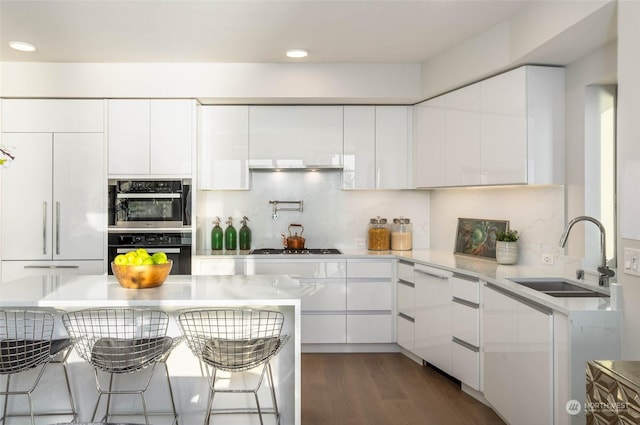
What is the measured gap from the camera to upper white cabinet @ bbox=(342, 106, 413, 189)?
4645 millimetres

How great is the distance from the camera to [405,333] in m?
4.26

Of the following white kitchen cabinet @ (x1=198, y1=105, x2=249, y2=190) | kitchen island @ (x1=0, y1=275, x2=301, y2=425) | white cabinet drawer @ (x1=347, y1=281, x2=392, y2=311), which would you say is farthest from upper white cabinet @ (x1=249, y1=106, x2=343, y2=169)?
kitchen island @ (x1=0, y1=275, x2=301, y2=425)

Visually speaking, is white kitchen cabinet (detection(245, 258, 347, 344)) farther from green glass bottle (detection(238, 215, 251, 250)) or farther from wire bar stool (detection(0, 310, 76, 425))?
wire bar stool (detection(0, 310, 76, 425))

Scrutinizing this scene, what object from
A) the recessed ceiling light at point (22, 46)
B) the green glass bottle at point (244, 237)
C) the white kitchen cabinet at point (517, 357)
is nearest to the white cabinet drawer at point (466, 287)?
the white kitchen cabinet at point (517, 357)

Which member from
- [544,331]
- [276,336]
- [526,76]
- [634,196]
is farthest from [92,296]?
[526,76]

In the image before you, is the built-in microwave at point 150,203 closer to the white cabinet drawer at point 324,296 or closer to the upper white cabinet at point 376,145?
the white cabinet drawer at point 324,296

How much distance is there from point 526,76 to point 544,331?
1.69 metres

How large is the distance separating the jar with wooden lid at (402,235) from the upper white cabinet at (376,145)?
0.39 metres

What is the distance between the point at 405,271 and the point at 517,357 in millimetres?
1612

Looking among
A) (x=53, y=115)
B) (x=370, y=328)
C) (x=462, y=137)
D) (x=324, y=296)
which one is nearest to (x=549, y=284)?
(x=462, y=137)

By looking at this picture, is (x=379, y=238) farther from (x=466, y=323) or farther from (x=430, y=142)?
(x=466, y=323)

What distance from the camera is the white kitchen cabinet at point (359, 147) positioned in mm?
4641

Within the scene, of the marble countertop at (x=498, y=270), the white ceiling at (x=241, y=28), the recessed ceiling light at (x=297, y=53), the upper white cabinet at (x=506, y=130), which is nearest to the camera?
the marble countertop at (x=498, y=270)

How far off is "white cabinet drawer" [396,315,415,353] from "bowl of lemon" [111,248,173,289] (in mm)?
2273
